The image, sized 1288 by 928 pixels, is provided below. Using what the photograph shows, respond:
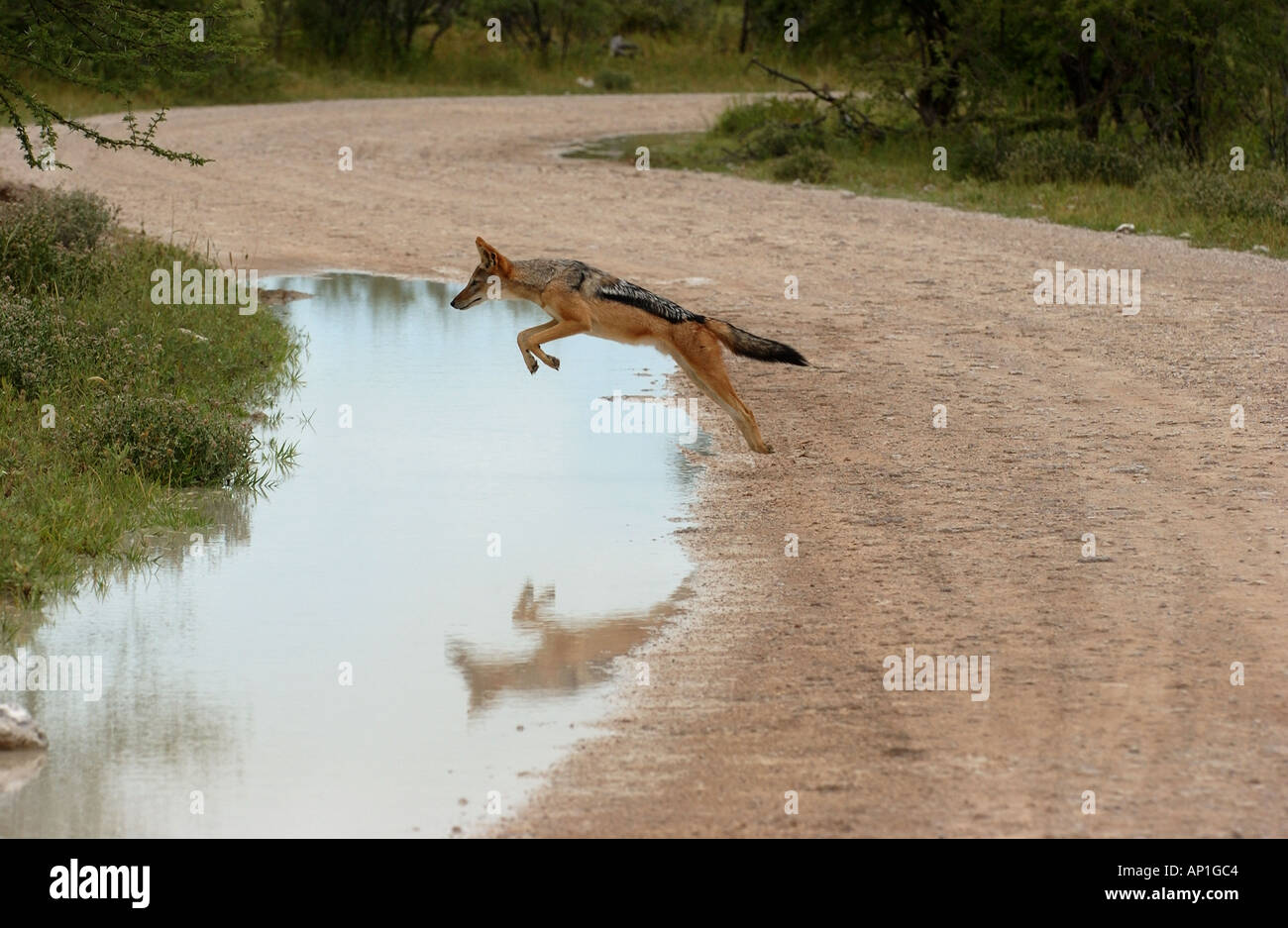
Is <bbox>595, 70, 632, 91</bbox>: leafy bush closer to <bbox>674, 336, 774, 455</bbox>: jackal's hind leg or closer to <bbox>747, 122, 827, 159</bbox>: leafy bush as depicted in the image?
<bbox>747, 122, 827, 159</bbox>: leafy bush

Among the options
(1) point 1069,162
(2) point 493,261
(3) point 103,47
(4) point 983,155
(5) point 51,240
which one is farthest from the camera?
(4) point 983,155

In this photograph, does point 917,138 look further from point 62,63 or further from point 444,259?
point 62,63

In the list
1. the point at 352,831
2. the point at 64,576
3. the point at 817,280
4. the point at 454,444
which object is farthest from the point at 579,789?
the point at 817,280

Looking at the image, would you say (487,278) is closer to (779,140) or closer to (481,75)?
(779,140)

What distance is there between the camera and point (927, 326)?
13.7 meters

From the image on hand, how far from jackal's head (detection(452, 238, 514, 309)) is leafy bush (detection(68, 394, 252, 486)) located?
1.84 metres

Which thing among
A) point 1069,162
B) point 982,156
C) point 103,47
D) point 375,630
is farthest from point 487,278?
point 982,156

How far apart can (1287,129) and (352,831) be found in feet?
63.7

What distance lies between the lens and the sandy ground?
521 cm

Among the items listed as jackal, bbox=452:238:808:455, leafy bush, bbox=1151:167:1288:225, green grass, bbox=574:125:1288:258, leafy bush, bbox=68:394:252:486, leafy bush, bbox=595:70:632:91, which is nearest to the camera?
leafy bush, bbox=68:394:252:486

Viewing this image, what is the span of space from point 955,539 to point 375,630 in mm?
2852

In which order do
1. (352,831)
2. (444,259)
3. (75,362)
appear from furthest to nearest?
(444,259) < (75,362) < (352,831)

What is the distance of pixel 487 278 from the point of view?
1049 cm

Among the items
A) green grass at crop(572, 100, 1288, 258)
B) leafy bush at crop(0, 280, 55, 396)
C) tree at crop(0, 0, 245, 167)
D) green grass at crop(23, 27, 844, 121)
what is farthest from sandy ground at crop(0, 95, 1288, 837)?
green grass at crop(23, 27, 844, 121)
